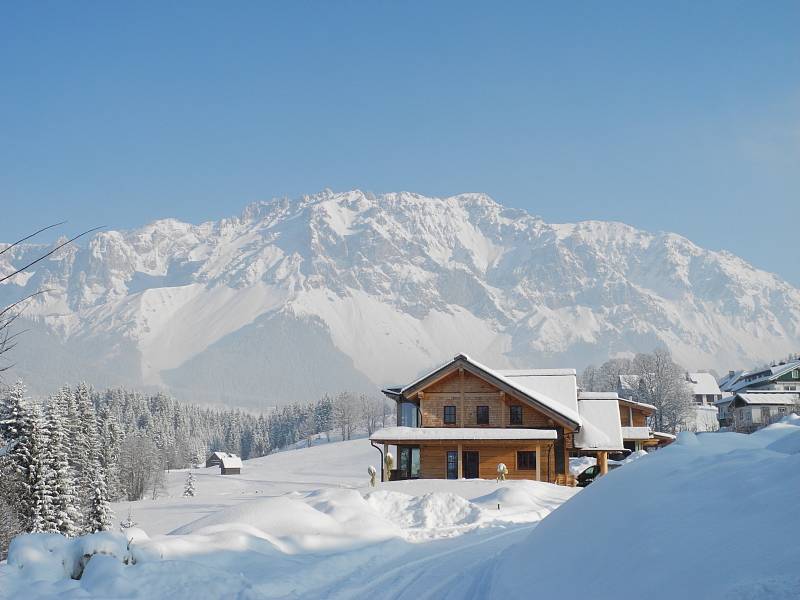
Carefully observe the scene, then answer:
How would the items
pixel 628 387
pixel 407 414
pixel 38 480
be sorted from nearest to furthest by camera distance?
pixel 38 480, pixel 407 414, pixel 628 387

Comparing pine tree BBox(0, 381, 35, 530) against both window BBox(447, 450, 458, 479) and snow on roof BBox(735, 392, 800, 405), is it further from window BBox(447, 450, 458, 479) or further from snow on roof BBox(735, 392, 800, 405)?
snow on roof BBox(735, 392, 800, 405)

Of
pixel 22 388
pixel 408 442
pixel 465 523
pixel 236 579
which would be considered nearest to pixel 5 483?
pixel 22 388

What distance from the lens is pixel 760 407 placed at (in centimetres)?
8731

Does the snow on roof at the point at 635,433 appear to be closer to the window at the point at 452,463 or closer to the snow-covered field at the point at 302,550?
the window at the point at 452,463

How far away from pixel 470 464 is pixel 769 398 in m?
61.8

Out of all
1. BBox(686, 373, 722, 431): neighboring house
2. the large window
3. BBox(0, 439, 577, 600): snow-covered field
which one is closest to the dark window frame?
the large window

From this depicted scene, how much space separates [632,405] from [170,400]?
491 feet

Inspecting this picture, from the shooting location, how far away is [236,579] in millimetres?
11641

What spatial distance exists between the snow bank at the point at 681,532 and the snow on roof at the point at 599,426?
101 ft

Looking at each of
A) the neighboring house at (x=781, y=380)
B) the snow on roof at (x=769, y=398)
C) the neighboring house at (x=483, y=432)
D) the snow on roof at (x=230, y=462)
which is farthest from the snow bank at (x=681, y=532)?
the snow on roof at (x=230, y=462)

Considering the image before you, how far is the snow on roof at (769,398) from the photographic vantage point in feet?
285

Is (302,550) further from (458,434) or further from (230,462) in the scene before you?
(230,462)

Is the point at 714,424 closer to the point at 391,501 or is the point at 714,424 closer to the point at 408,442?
the point at 408,442

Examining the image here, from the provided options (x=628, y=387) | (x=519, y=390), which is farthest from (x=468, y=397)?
(x=628, y=387)
